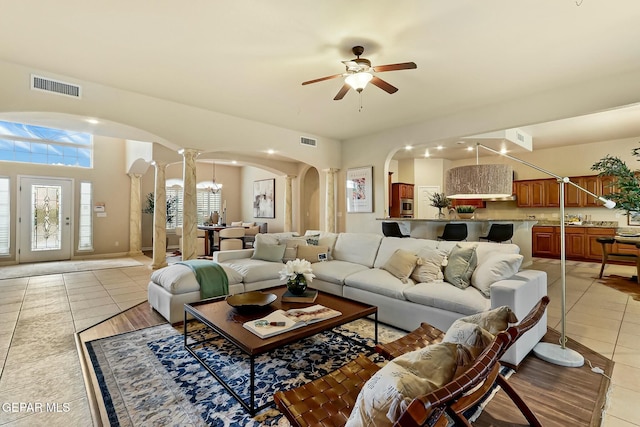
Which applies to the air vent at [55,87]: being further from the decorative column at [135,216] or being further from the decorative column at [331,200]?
the decorative column at [135,216]

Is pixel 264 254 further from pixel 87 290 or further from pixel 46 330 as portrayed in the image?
pixel 87 290

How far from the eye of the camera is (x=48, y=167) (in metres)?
7.49

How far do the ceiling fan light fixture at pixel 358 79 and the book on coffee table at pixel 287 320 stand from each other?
2.28m

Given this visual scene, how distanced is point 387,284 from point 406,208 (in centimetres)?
622

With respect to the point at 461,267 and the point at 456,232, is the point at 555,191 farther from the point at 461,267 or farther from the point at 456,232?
the point at 461,267

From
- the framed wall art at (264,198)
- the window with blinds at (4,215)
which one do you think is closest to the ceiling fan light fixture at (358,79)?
the framed wall art at (264,198)

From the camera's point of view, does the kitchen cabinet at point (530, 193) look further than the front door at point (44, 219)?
Yes

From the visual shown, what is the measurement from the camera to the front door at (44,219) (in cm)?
716

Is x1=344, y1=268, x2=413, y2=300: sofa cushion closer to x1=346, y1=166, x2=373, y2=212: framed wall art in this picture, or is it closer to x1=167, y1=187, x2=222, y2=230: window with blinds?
x1=346, y1=166, x2=373, y2=212: framed wall art

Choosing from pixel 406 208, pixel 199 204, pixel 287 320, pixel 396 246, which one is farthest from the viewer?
pixel 199 204

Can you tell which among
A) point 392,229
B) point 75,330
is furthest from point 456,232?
point 75,330

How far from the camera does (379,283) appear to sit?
10.9 ft

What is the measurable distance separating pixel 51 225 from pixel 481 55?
976 centimetres

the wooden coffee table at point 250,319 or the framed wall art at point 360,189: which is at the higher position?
the framed wall art at point 360,189
